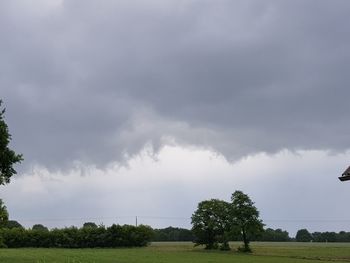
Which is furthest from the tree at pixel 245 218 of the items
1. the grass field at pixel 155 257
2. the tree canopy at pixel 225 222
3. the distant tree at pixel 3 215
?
the distant tree at pixel 3 215

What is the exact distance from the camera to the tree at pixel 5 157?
4734 cm

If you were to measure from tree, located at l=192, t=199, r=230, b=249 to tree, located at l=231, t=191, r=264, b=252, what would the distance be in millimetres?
4193

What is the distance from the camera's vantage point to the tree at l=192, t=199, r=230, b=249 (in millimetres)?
112938

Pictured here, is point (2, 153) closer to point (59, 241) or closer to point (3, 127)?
point (3, 127)

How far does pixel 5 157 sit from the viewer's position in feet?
157

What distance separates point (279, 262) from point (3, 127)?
34658 mm

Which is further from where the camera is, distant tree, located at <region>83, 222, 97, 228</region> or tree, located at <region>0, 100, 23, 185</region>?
distant tree, located at <region>83, 222, 97, 228</region>

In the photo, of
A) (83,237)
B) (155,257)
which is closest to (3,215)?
(155,257)

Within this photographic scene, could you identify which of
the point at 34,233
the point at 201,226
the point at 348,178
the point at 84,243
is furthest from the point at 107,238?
the point at 348,178

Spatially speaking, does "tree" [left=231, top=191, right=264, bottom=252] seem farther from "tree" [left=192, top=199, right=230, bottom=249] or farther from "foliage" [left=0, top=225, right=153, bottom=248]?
"foliage" [left=0, top=225, right=153, bottom=248]

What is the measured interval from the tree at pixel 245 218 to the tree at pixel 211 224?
165 inches

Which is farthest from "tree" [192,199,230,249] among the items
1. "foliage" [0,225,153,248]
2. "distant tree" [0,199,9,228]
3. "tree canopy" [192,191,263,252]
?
"distant tree" [0,199,9,228]

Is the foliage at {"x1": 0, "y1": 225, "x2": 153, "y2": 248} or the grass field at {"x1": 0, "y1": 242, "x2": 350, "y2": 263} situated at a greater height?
the foliage at {"x1": 0, "y1": 225, "x2": 153, "y2": 248}

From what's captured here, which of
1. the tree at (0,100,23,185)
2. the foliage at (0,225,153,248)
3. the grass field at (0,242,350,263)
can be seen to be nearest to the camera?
the tree at (0,100,23,185)
